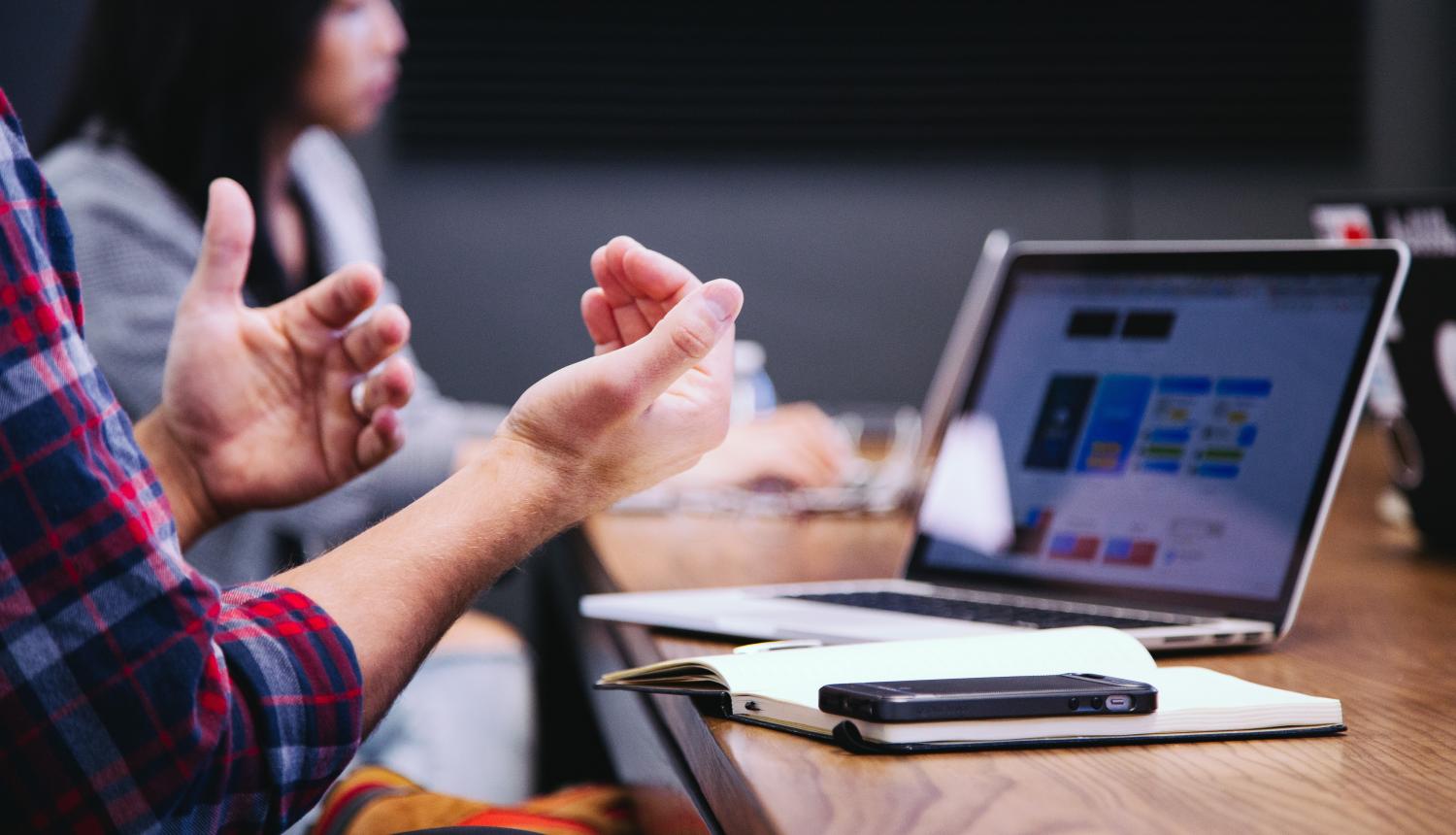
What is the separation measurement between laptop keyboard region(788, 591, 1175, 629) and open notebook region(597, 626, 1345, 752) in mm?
196

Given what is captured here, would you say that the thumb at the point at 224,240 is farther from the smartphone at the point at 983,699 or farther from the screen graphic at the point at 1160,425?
the smartphone at the point at 983,699

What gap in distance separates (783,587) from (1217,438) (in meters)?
0.38

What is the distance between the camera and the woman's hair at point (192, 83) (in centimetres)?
185

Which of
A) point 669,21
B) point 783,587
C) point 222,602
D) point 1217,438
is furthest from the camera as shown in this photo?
point 669,21

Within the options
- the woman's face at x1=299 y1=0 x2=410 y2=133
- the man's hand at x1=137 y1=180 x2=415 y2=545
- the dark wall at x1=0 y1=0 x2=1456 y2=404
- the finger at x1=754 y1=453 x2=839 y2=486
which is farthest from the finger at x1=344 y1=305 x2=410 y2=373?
the dark wall at x1=0 y1=0 x2=1456 y2=404

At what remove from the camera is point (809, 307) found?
11.3ft

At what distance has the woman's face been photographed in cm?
199

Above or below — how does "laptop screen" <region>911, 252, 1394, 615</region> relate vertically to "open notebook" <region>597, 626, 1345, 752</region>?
above

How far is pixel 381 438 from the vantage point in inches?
45.4

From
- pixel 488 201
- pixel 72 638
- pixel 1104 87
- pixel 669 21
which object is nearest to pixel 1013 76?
pixel 1104 87

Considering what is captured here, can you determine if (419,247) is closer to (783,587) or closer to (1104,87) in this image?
(1104,87)

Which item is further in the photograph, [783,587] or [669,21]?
[669,21]

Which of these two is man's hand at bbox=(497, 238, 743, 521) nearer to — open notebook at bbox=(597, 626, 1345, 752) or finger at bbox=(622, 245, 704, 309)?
finger at bbox=(622, 245, 704, 309)

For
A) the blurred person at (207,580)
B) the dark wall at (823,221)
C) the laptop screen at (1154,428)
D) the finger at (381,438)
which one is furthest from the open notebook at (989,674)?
the dark wall at (823,221)
